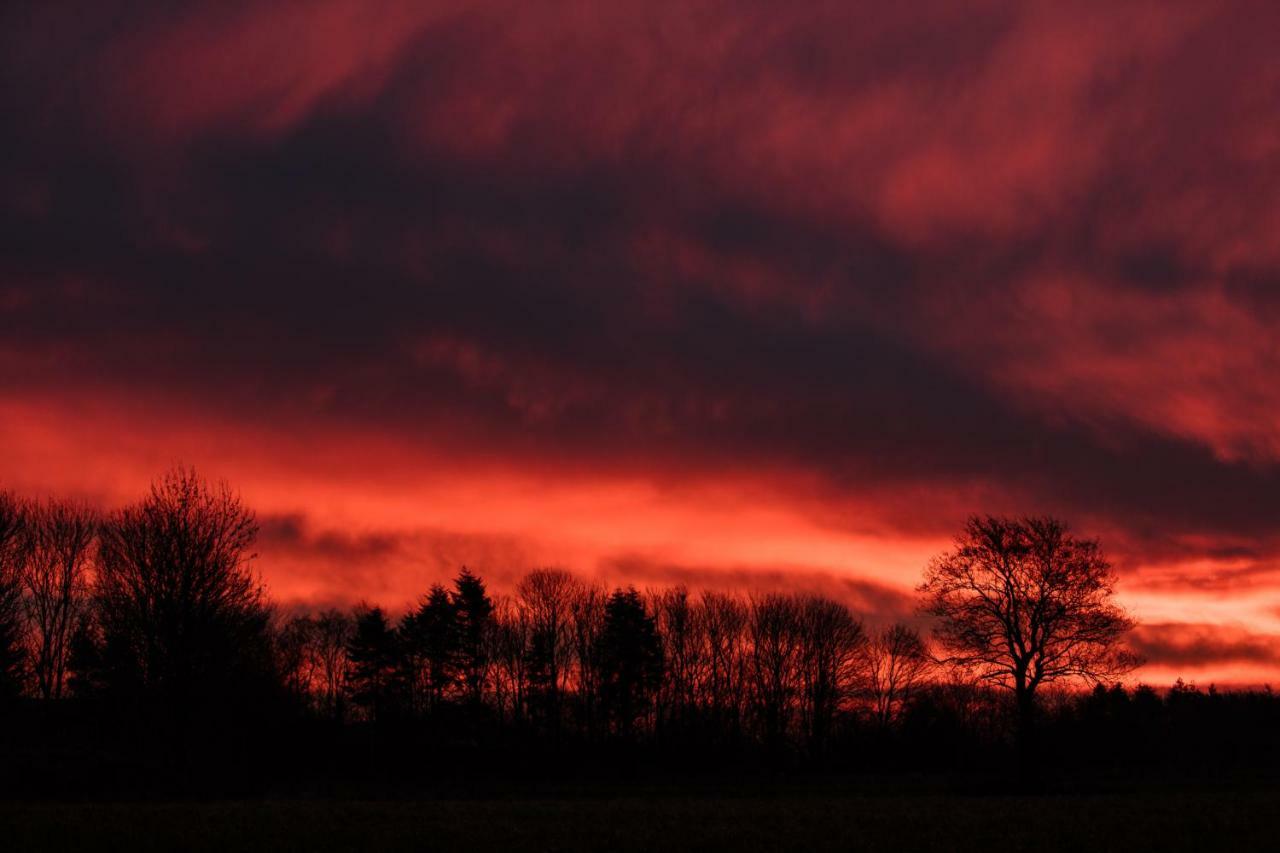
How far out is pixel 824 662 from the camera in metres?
119

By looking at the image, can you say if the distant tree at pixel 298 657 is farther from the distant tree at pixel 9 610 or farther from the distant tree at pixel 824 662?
the distant tree at pixel 824 662

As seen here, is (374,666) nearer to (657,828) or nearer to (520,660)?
(520,660)

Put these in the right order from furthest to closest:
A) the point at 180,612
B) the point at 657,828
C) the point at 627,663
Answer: the point at 627,663
the point at 180,612
the point at 657,828

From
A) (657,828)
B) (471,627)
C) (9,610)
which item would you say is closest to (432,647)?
(471,627)

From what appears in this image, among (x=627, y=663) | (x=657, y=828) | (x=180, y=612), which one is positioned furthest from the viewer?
(x=627, y=663)

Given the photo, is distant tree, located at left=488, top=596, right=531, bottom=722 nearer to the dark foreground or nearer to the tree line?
the tree line

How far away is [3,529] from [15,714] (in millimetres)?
13329

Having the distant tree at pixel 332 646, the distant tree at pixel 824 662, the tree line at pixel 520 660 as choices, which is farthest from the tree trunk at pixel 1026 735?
the distant tree at pixel 332 646

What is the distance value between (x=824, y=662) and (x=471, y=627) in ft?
137

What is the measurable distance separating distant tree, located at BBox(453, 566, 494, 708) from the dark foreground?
234 feet

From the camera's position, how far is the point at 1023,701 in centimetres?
6281

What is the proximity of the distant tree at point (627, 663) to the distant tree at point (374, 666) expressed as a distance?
2223 centimetres

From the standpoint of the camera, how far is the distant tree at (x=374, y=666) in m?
107

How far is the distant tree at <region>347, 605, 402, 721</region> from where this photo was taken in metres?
107
